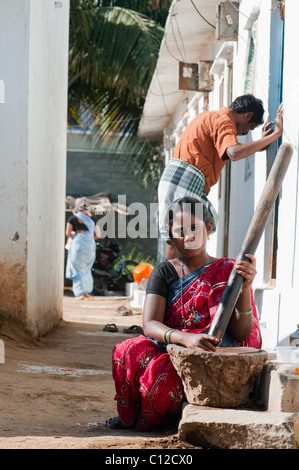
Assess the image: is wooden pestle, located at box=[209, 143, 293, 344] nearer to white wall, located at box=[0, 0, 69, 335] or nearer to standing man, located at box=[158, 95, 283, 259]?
standing man, located at box=[158, 95, 283, 259]

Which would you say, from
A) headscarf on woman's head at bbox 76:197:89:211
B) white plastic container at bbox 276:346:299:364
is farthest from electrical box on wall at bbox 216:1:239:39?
headscarf on woman's head at bbox 76:197:89:211

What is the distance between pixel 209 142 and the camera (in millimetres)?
4375

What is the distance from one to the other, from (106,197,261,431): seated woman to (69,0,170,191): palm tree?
1153 cm

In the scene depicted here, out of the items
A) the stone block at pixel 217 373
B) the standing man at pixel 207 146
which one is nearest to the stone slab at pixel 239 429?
the stone block at pixel 217 373

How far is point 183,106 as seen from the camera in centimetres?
1182

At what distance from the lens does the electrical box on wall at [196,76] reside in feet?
26.6

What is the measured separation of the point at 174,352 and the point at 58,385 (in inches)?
62.7

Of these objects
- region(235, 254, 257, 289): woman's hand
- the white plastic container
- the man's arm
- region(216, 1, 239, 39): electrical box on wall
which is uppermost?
region(216, 1, 239, 39): electrical box on wall

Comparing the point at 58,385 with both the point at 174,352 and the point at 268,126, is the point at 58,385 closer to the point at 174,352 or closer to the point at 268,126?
the point at 174,352

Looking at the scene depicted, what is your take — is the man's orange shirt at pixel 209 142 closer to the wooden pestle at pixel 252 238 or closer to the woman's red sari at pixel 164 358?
the wooden pestle at pixel 252 238

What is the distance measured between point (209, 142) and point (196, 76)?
456 centimetres

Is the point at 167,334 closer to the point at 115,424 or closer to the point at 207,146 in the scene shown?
the point at 115,424

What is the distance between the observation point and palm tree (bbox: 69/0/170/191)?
47.2 ft

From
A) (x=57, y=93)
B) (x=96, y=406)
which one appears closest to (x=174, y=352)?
(x=96, y=406)
